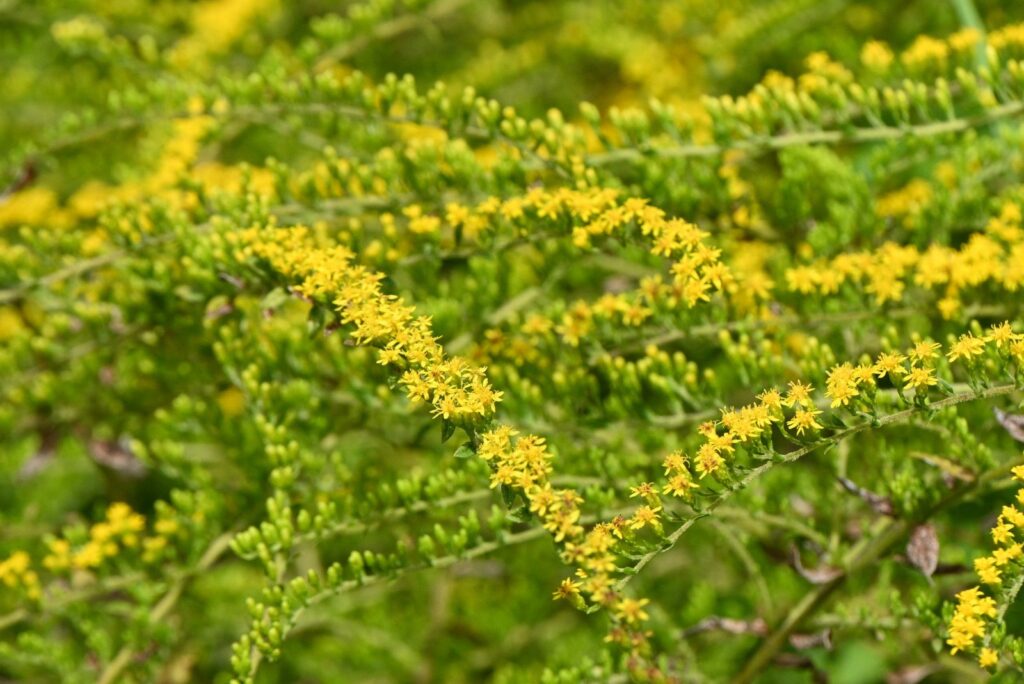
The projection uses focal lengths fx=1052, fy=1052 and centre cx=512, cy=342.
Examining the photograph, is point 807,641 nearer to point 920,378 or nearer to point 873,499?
point 873,499

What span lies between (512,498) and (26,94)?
11.4ft

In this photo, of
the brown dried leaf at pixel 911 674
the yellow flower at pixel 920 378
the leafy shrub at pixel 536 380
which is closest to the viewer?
the yellow flower at pixel 920 378

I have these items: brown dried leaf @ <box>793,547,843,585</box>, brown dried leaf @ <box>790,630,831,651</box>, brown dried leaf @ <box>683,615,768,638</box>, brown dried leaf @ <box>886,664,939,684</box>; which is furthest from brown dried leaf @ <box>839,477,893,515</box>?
brown dried leaf @ <box>886,664,939,684</box>

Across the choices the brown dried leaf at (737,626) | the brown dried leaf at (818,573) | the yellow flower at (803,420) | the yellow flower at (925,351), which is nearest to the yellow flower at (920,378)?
the yellow flower at (925,351)

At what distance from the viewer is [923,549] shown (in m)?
2.23

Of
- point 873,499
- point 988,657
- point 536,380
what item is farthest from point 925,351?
point 536,380

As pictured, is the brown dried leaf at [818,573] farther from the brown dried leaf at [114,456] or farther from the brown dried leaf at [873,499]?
the brown dried leaf at [114,456]

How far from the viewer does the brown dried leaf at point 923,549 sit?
2199 millimetres

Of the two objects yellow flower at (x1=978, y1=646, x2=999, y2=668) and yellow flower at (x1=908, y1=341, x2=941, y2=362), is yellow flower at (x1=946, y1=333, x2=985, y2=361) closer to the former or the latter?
yellow flower at (x1=908, y1=341, x2=941, y2=362)

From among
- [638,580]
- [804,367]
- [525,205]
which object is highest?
[525,205]

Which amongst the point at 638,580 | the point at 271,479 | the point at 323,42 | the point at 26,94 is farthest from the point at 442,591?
the point at 26,94

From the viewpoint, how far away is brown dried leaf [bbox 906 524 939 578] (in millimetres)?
2199

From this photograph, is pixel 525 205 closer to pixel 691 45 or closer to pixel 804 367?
pixel 804 367

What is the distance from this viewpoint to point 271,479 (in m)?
2.52
